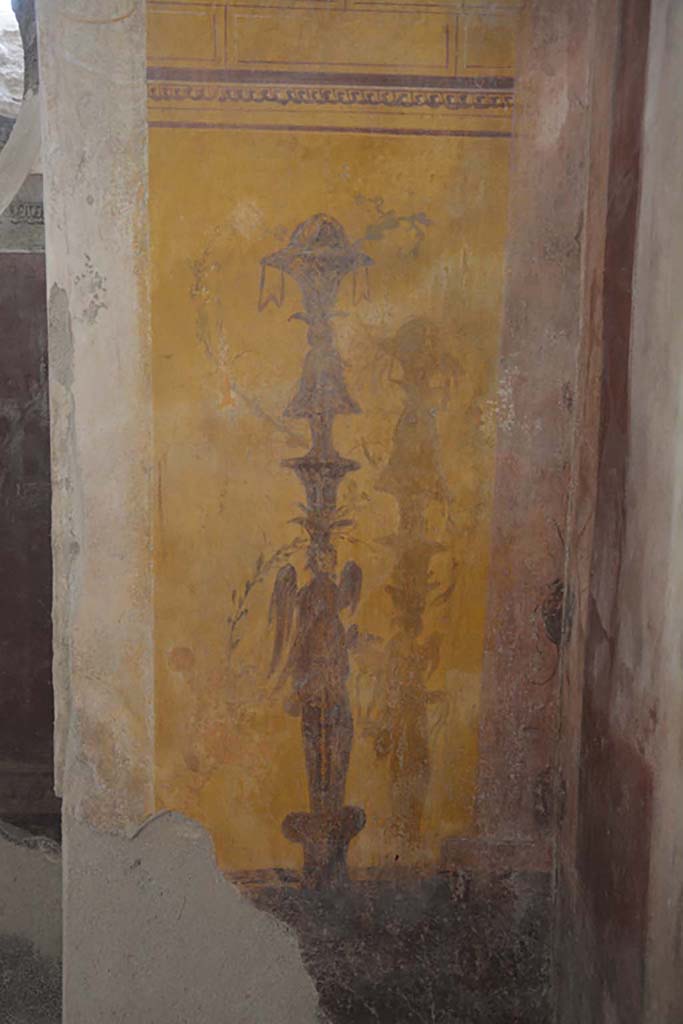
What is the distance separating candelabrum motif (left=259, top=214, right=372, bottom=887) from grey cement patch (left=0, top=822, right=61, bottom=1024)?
1.29 metres

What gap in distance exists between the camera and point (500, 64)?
211 cm

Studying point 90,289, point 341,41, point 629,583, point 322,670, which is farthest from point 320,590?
point 341,41

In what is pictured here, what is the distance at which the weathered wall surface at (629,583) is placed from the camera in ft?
5.41

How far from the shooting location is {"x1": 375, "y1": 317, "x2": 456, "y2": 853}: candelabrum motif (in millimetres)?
2197

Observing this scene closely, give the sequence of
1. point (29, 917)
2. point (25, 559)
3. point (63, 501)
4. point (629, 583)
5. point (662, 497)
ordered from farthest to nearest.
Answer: point (25, 559) < point (29, 917) < point (63, 501) < point (629, 583) < point (662, 497)

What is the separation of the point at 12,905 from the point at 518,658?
197 centimetres

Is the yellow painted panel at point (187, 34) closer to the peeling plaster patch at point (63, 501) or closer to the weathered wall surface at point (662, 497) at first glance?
the peeling plaster patch at point (63, 501)

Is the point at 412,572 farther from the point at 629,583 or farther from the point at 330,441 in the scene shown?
the point at 629,583

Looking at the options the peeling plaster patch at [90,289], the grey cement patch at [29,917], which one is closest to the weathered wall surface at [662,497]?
the peeling plaster patch at [90,289]

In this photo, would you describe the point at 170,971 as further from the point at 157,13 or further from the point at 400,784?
the point at 157,13

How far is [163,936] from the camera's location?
7.37 feet

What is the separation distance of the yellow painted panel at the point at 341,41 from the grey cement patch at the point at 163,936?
1.72m

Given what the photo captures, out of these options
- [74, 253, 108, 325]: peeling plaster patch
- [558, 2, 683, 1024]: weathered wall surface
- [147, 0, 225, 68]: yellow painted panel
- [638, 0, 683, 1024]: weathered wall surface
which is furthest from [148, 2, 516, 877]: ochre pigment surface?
[638, 0, 683, 1024]: weathered wall surface

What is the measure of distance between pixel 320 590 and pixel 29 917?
5.73ft
